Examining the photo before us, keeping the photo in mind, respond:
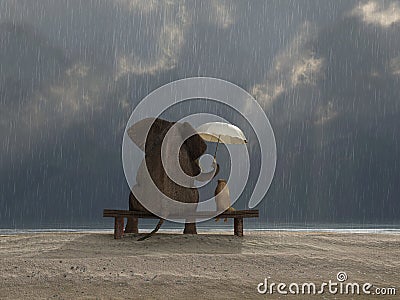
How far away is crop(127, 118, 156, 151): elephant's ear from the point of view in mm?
10492

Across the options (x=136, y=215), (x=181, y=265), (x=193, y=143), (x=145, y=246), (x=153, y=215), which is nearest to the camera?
(x=181, y=265)

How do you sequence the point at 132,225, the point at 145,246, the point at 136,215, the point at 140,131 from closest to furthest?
the point at 145,246, the point at 136,215, the point at 140,131, the point at 132,225

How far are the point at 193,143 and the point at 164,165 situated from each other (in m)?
0.88

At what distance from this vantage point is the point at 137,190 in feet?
33.3

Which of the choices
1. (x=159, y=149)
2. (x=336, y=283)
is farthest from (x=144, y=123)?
(x=336, y=283)

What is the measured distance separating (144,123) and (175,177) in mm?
1539

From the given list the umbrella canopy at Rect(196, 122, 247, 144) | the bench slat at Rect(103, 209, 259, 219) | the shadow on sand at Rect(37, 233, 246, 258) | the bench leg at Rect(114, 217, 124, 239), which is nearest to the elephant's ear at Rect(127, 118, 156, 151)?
the umbrella canopy at Rect(196, 122, 247, 144)

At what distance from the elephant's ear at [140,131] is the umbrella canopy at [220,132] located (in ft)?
3.88

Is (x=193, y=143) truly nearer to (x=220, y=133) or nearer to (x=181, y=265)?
(x=220, y=133)

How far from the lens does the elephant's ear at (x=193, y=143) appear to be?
10265 millimetres

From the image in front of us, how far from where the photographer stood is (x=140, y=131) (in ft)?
34.7

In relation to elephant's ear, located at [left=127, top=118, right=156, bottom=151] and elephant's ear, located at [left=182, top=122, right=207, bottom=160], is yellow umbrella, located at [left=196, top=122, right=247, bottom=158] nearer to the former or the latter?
elephant's ear, located at [left=182, top=122, right=207, bottom=160]

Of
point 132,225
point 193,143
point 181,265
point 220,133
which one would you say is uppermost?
point 220,133

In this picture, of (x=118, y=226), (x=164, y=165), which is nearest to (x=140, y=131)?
(x=164, y=165)
